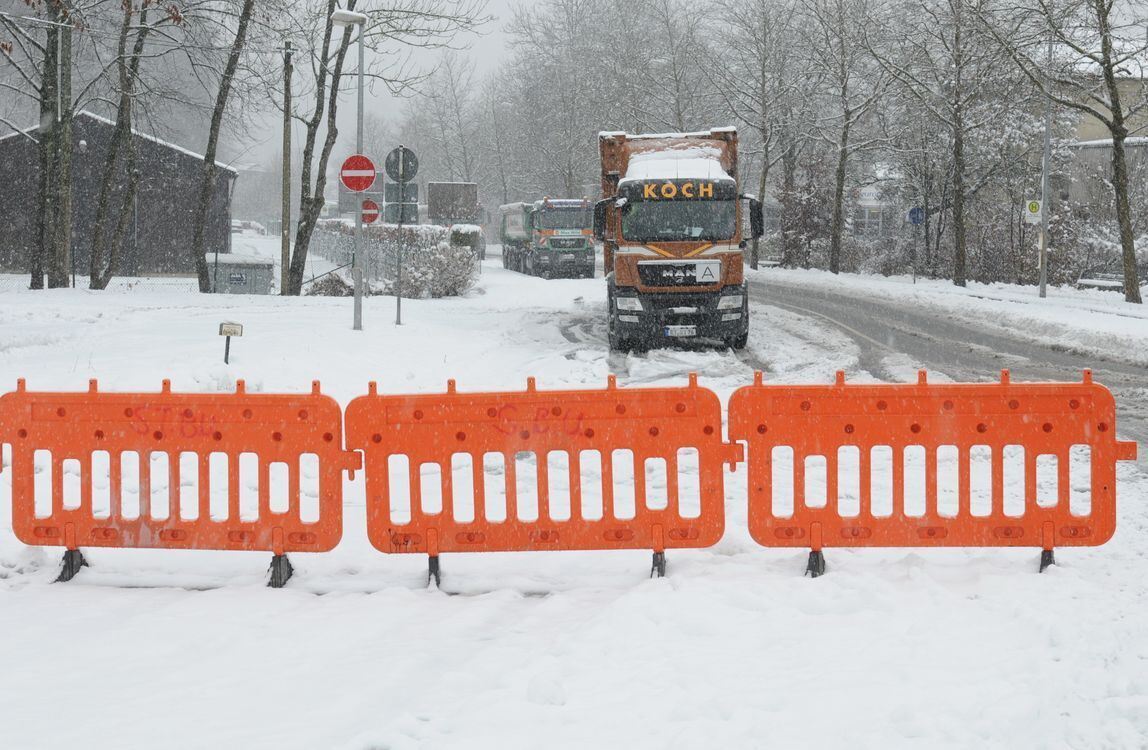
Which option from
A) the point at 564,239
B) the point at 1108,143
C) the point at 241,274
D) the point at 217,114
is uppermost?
the point at 1108,143

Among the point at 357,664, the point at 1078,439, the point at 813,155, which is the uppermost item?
the point at 813,155

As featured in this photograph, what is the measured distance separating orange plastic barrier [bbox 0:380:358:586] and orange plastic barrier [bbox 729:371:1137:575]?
7.80ft

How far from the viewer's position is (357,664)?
204 inches

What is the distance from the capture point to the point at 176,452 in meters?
6.51

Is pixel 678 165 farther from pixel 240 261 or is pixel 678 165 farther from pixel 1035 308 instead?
pixel 240 261

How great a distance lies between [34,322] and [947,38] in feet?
93.8

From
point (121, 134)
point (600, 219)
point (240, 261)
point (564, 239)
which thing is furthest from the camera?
point (564, 239)

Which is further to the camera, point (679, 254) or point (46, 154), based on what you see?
point (46, 154)

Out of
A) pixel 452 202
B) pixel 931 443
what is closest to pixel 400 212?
pixel 931 443

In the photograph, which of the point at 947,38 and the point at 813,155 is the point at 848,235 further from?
the point at 947,38

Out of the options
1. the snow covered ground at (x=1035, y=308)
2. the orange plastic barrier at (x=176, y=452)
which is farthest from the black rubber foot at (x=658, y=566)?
the snow covered ground at (x=1035, y=308)

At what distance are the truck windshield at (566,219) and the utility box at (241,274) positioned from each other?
11775 millimetres

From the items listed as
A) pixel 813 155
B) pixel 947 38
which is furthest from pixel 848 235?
pixel 947 38

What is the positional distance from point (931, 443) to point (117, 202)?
39.2m
